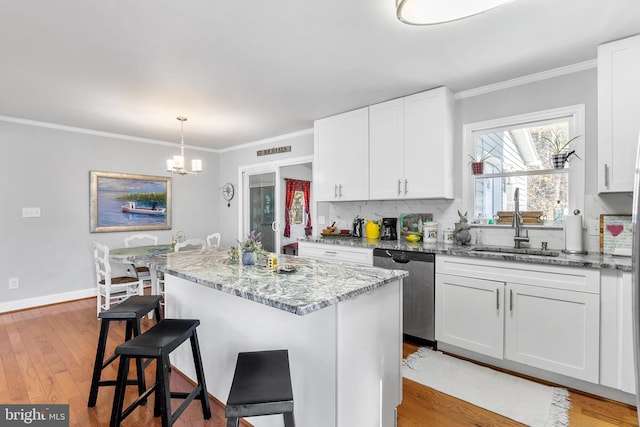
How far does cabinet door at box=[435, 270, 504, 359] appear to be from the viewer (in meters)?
2.48

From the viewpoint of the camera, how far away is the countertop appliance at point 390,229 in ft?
11.9

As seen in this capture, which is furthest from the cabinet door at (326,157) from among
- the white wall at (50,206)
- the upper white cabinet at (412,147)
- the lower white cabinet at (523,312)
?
the white wall at (50,206)

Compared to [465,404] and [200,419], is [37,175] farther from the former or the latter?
[465,404]

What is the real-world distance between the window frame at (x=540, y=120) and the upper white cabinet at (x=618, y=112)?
0.34 m

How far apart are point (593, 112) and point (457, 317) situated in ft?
6.61

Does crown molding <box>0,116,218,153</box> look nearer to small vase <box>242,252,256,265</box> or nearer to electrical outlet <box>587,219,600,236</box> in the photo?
small vase <box>242,252,256,265</box>

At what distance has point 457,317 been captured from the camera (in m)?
2.68

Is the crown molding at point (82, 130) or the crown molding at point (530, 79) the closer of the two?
the crown molding at point (530, 79)

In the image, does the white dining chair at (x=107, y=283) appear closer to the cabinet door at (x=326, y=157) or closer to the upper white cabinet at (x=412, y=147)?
the cabinet door at (x=326, y=157)

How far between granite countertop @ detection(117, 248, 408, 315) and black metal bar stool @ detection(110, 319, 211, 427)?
291mm

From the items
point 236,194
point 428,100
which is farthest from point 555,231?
point 236,194

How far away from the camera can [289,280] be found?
66.4 inches

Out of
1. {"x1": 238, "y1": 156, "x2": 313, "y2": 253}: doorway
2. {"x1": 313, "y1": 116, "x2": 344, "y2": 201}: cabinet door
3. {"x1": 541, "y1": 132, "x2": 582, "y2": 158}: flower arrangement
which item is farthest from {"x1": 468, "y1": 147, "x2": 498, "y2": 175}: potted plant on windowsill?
{"x1": 238, "y1": 156, "x2": 313, "y2": 253}: doorway

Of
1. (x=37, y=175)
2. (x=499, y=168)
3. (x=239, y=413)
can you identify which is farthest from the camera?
(x=37, y=175)
